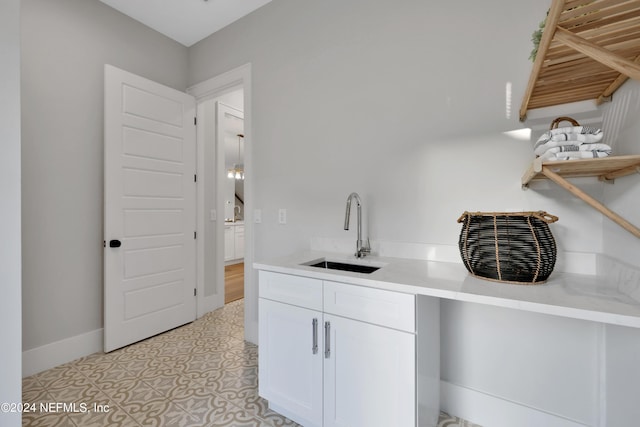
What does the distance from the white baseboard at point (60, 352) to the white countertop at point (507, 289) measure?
1.81m

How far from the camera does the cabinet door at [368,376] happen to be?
1181mm

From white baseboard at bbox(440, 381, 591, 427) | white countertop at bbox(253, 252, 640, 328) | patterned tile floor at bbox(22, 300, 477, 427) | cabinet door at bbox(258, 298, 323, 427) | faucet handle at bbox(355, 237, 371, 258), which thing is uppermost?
faucet handle at bbox(355, 237, 371, 258)

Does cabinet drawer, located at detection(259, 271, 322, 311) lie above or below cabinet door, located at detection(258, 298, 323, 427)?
above

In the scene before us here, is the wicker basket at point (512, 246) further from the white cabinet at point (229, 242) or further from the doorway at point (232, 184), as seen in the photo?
the white cabinet at point (229, 242)

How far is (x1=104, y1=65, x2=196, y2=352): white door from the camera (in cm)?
232

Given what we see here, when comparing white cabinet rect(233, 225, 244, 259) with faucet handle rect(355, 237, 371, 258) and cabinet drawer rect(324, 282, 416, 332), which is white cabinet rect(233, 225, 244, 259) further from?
cabinet drawer rect(324, 282, 416, 332)

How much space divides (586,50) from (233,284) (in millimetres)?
4359

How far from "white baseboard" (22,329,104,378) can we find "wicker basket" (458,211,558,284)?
2.82m

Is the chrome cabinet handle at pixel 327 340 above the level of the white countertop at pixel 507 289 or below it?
below

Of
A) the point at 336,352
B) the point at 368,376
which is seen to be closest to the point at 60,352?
the point at 336,352

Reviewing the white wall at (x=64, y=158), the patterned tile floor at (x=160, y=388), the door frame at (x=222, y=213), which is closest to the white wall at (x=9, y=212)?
the patterned tile floor at (x=160, y=388)

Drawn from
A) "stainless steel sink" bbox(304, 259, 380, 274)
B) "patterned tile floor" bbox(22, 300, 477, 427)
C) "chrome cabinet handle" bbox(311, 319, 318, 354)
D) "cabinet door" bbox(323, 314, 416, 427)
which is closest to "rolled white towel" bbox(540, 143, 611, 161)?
"cabinet door" bbox(323, 314, 416, 427)

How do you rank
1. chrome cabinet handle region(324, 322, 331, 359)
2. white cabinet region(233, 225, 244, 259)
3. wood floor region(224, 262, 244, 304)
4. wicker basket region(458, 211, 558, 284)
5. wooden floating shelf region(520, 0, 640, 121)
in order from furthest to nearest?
1. white cabinet region(233, 225, 244, 259)
2. wood floor region(224, 262, 244, 304)
3. chrome cabinet handle region(324, 322, 331, 359)
4. wicker basket region(458, 211, 558, 284)
5. wooden floating shelf region(520, 0, 640, 121)

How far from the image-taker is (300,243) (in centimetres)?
222
